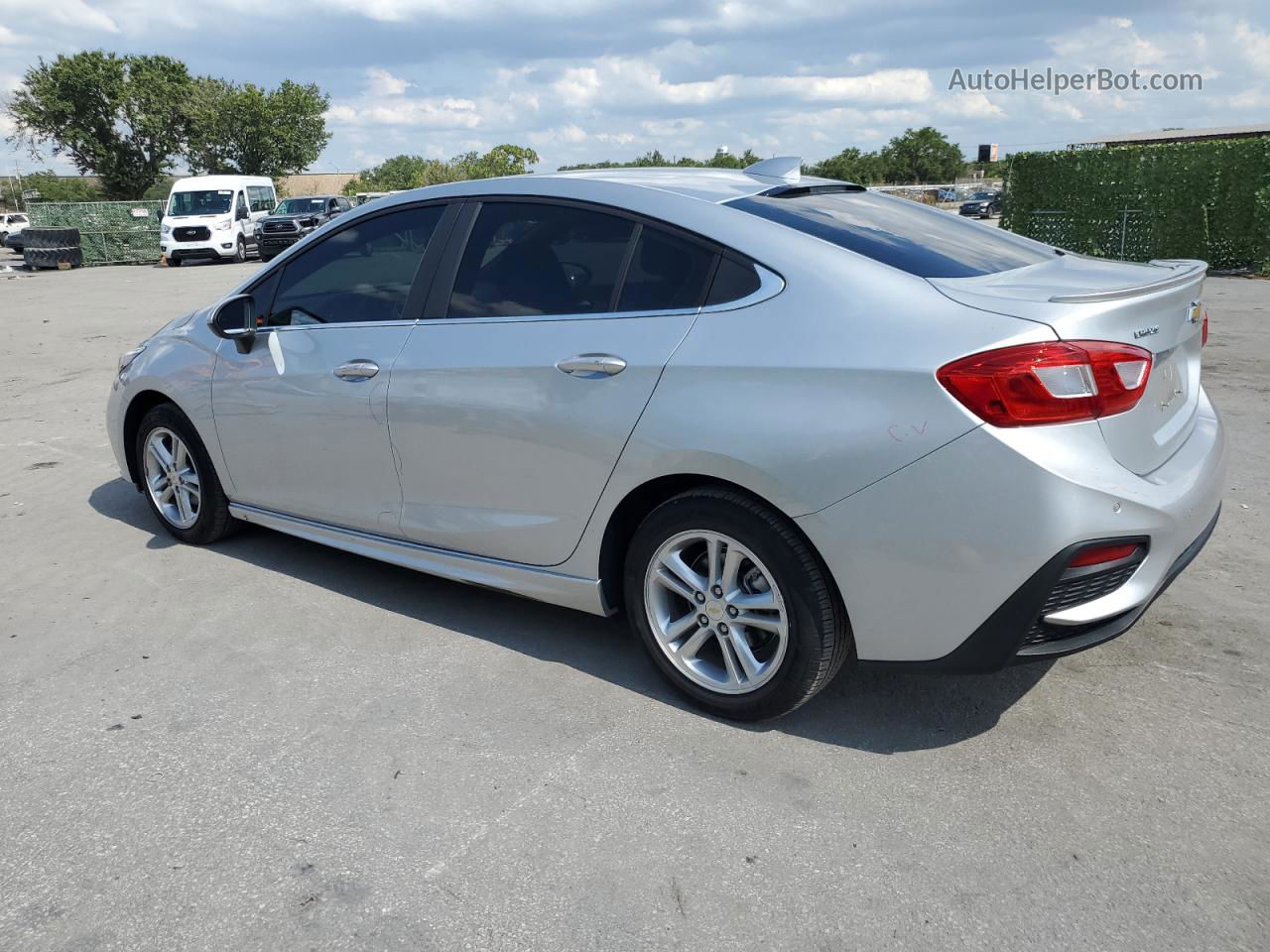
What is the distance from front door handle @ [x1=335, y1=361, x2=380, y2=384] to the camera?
13.3ft

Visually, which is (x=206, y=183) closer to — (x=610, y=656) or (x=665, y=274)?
(x=610, y=656)

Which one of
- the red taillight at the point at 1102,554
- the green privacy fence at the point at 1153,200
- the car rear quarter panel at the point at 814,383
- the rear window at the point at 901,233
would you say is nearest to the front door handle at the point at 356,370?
the car rear quarter panel at the point at 814,383

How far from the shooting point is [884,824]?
2.81m

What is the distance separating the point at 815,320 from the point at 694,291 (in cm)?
46

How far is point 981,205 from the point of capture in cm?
4100

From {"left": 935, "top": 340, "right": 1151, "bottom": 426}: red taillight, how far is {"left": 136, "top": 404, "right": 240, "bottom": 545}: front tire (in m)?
3.69

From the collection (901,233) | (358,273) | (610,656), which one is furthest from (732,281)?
(358,273)

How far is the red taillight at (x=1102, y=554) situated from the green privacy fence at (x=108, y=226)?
36.4 metres

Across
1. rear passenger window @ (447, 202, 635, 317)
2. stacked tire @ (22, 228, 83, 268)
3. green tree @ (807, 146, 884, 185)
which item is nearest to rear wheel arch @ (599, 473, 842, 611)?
rear passenger window @ (447, 202, 635, 317)

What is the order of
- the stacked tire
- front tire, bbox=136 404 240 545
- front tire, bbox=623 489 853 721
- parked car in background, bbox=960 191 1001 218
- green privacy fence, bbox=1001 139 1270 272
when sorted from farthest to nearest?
parked car in background, bbox=960 191 1001 218 < the stacked tire < green privacy fence, bbox=1001 139 1270 272 < front tire, bbox=136 404 240 545 < front tire, bbox=623 489 853 721

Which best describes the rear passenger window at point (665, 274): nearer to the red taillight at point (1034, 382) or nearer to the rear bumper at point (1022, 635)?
the red taillight at point (1034, 382)

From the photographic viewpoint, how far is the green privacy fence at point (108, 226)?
3347cm

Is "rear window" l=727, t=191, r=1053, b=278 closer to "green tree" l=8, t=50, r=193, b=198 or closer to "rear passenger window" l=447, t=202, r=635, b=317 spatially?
"rear passenger window" l=447, t=202, r=635, b=317

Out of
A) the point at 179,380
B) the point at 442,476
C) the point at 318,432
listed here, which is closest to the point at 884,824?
the point at 442,476
